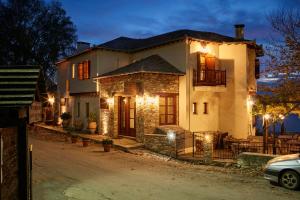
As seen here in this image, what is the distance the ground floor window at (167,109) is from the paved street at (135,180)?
3632 millimetres

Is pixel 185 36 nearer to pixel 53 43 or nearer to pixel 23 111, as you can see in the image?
pixel 23 111

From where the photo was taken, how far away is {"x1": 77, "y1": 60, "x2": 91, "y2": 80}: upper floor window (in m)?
25.4

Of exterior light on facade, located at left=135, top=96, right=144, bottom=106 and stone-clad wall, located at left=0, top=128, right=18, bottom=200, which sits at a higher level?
exterior light on facade, located at left=135, top=96, right=144, bottom=106

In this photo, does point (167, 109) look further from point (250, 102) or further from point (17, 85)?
point (17, 85)

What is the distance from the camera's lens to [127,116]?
21.5 metres

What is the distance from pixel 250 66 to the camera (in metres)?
22.5

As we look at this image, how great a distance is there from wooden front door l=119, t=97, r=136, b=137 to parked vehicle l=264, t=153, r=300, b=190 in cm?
1086

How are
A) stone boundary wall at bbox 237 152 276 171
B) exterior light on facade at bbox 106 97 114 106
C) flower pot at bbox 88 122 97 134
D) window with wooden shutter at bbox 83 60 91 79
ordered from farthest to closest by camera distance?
window with wooden shutter at bbox 83 60 91 79
flower pot at bbox 88 122 97 134
exterior light on facade at bbox 106 97 114 106
stone boundary wall at bbox 237 152 276 171

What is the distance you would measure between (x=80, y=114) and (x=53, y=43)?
14.7 m

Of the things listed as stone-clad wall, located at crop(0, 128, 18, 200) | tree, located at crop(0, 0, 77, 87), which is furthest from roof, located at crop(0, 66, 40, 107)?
tree, located at crop(0, 0, 77, 87)

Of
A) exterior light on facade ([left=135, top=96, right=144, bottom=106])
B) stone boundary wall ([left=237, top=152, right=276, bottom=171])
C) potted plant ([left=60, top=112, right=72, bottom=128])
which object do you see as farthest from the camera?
potted plant ([left=60, top=112, right=72, bottom=128])

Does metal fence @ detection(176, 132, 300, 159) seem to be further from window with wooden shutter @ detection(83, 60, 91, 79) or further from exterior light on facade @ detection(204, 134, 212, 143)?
window with wooden shutter @ detection(83, 60, 91, 79)

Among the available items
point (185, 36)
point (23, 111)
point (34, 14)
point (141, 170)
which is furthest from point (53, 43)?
point (23, 111)

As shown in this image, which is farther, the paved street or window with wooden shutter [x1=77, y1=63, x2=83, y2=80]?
window with wooden shutter [x1=77, y1=63, x2=83, y2=80]
